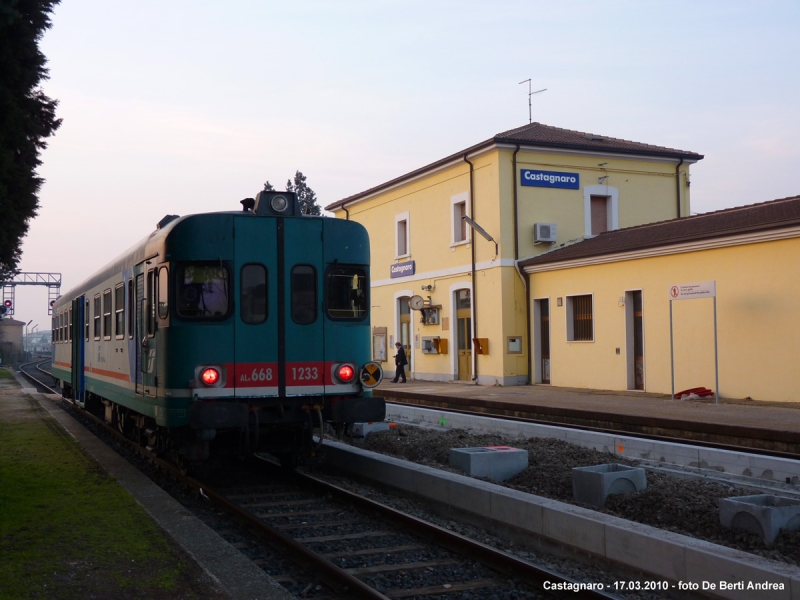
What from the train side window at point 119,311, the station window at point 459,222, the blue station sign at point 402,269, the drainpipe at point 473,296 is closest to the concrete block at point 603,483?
the train side window at point 119,311

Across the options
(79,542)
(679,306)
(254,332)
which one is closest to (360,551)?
(79,542)

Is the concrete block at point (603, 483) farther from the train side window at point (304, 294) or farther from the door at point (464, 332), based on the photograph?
the door at point (464, 332)

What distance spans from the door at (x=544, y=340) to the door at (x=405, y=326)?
6.99 metres

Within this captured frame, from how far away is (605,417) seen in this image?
606 inches

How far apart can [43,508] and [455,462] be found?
4673 mm

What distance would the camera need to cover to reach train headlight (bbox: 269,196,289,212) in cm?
941

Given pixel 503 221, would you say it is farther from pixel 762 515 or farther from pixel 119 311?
pixel 762 515

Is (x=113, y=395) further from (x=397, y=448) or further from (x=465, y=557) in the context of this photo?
(x=465, y=557)

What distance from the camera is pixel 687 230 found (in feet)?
68.7

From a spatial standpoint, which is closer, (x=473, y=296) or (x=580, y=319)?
(x=580, y=319)

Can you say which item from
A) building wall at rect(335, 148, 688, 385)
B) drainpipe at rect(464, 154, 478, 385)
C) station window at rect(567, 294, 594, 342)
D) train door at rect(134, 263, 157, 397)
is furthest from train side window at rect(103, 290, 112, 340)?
drainpipe at rect(464, 154, 478, 385)

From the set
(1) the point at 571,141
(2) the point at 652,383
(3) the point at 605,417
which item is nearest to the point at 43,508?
(3) the point at 605,417

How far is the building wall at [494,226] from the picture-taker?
2619 centimetres

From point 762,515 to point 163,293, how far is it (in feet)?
20.7
